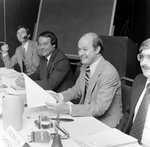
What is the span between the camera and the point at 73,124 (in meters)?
1.54

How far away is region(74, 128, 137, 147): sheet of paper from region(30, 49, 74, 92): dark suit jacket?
57.3 inches

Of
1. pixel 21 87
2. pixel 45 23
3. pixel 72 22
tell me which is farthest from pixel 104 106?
pixel 45 23

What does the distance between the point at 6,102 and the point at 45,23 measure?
13.9ft

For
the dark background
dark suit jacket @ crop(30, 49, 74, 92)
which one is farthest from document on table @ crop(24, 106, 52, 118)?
the dark background

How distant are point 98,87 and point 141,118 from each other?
A: 1.72 ft

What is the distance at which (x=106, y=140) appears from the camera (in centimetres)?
124

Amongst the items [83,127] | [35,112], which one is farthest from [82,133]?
[35,112]

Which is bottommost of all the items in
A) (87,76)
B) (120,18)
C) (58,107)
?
(58,107)

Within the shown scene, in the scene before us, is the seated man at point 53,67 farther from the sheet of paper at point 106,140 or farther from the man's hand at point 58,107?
the sheet of paper at point 106,140

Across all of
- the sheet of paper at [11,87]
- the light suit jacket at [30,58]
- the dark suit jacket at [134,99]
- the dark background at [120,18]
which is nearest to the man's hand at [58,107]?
the dark suit jacket at [134,99]

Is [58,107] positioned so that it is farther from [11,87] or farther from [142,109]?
[11,87]

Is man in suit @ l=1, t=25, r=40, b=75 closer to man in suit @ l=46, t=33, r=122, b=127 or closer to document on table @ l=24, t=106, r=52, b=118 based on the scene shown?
man in suit @ l=46, t=33, r=122, b=127

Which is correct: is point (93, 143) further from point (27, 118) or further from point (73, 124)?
point (27, 118)

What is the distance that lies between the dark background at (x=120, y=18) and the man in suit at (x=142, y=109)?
11.5 feet
